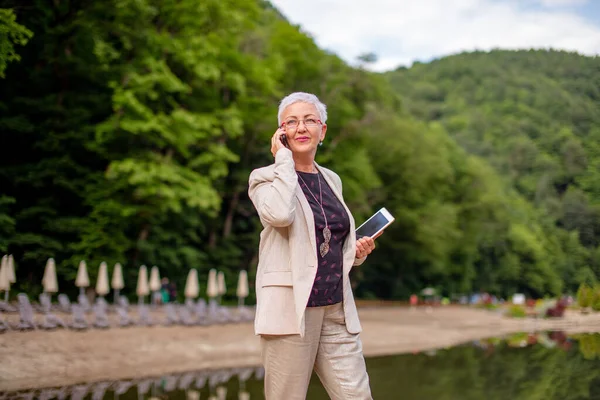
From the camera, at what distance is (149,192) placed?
24281mm

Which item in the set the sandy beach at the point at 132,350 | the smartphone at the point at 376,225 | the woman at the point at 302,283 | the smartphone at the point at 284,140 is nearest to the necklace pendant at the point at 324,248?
the woman at the point at 302,283

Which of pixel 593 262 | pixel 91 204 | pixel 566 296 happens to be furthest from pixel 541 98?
pixel 91 204

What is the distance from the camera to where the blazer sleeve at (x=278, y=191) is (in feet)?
10.4

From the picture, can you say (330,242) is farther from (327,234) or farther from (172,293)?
(172,293)

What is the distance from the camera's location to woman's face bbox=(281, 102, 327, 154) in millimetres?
3500

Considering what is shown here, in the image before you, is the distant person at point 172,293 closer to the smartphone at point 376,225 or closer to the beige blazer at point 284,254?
the smartphone at point 376,225

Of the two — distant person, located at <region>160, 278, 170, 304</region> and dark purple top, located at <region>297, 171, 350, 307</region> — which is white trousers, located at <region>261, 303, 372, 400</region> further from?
distant person, located at <region>160, 278, 170, 304</region>

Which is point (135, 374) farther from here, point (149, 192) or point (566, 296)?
point (566, 296)

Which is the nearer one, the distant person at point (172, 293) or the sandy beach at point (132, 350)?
the sandy beach at point (132, 350)

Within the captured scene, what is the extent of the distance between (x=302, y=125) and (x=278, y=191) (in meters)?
0.44

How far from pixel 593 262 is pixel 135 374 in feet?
43.6

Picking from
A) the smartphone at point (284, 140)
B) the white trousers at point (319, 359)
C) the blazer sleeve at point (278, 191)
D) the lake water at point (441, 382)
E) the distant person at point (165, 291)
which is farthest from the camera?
the distant person at point (165, 291)

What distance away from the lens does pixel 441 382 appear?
38.1 feet

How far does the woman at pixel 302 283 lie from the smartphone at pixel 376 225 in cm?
23
